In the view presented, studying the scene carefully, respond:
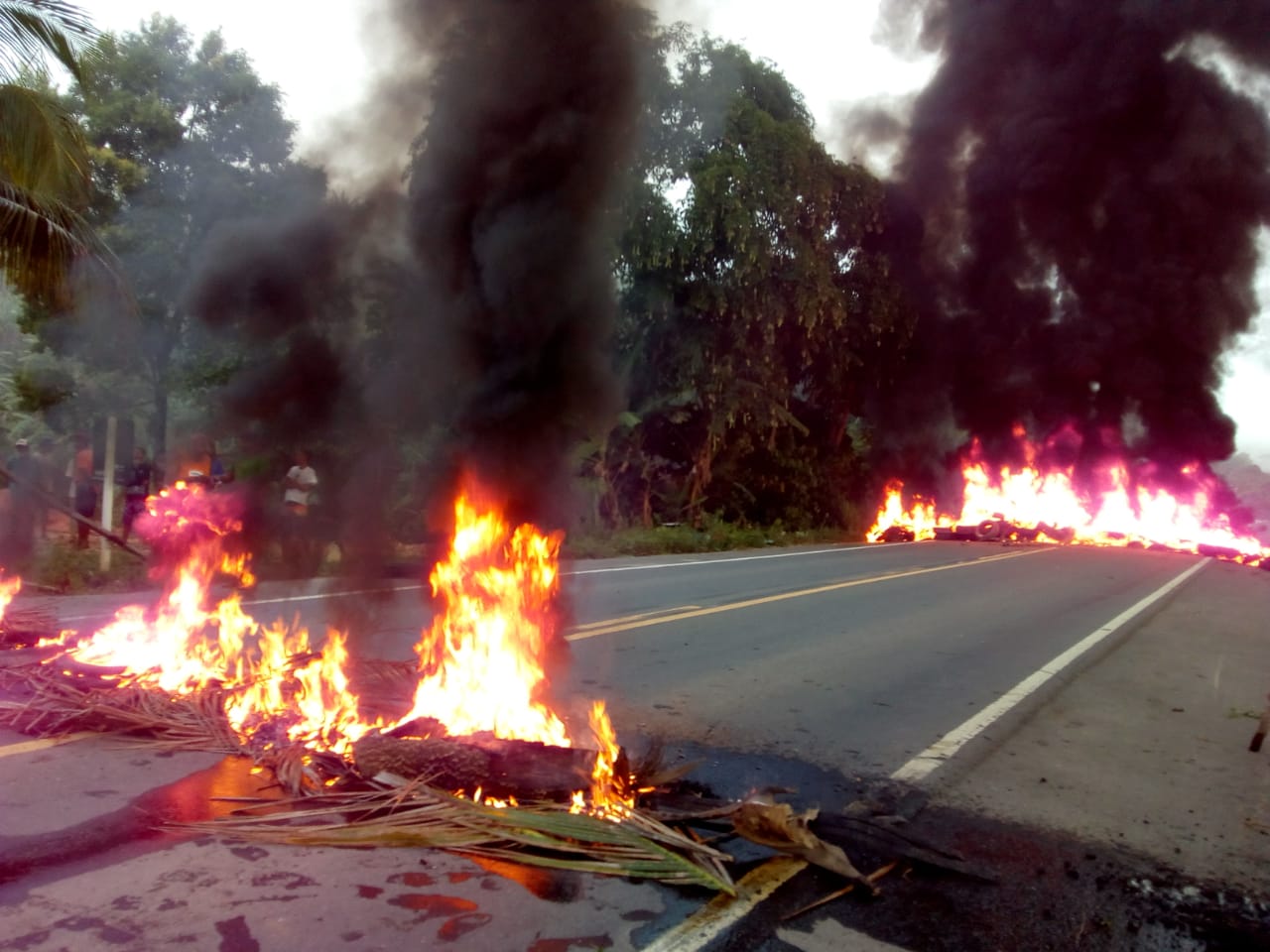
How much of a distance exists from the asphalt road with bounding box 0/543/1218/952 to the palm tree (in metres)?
3.20

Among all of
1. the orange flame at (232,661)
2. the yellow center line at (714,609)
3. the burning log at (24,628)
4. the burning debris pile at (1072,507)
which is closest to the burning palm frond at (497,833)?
the orange flame at (232,661)

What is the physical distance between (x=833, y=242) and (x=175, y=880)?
2432cm

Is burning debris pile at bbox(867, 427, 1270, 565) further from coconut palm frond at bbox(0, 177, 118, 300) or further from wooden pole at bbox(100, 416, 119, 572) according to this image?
A: coconut palm frond at bbox(0, 177, 118, 300)

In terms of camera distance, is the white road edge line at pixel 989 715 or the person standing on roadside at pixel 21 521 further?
the person standing on roadside at pixel 21 521

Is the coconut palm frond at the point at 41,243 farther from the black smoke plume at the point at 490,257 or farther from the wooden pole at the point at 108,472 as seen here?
the black smoke plume at the point at 490,257

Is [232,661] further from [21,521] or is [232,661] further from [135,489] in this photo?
[135,489]

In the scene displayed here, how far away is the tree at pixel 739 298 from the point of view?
2066cm

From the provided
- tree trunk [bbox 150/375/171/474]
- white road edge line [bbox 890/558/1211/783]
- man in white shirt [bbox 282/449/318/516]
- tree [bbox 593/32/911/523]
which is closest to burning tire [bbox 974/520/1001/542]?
tree [bbox 593/32/911/523]

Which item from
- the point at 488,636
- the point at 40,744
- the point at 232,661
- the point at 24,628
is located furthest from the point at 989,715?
the point at 24,628

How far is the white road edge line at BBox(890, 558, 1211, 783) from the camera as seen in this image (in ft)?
16.6

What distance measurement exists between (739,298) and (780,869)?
63.3ft

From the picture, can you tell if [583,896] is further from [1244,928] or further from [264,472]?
[264,472]

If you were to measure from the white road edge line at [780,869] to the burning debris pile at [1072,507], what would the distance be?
19.9 metres

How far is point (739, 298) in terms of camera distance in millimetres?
22078
